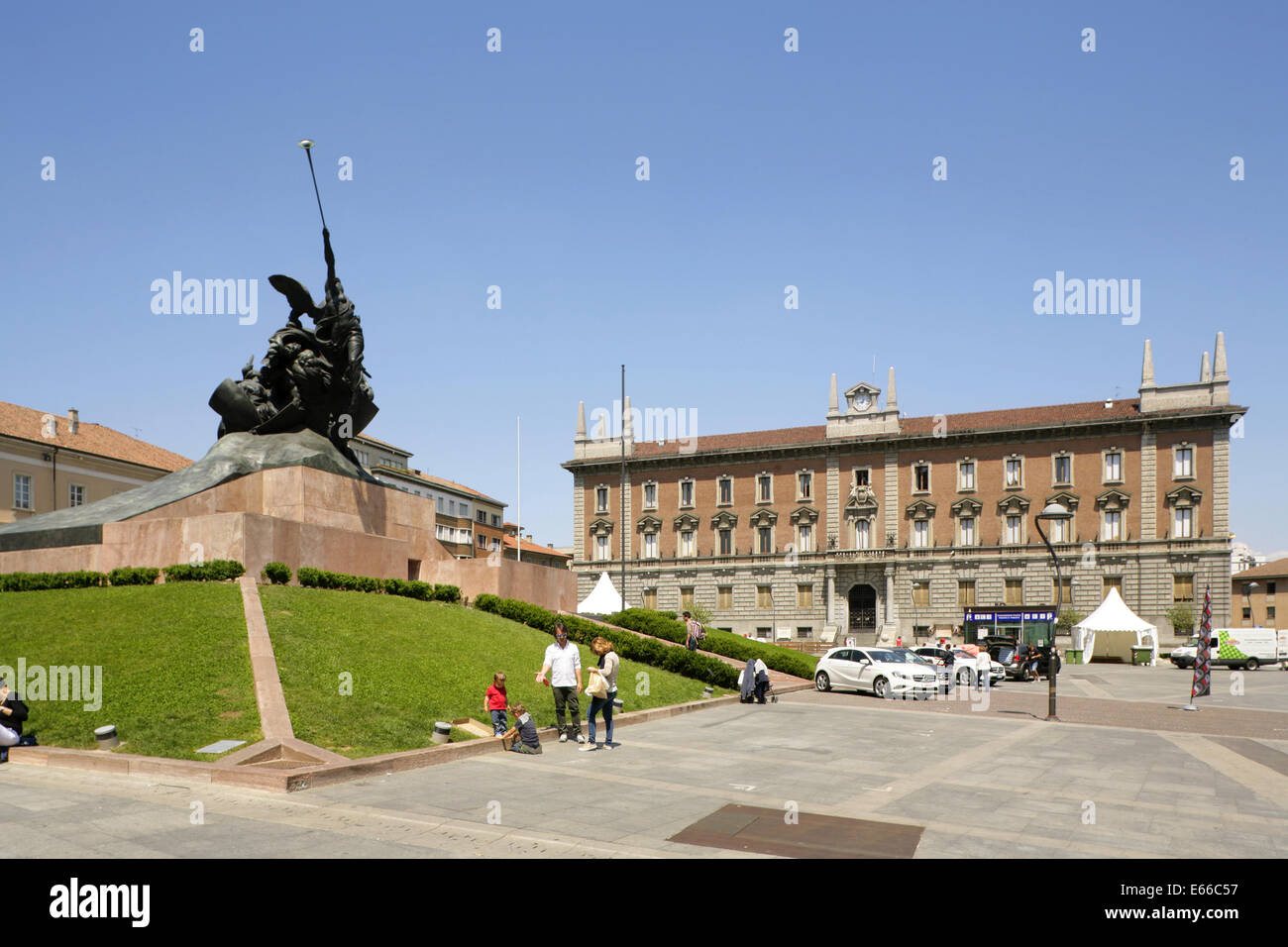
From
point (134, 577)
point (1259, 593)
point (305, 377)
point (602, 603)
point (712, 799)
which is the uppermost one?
point (305, 377)

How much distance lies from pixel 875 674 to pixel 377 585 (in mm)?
13737

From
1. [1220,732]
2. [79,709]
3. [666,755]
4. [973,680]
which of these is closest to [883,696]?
[973,680]

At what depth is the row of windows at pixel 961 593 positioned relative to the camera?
61.9m

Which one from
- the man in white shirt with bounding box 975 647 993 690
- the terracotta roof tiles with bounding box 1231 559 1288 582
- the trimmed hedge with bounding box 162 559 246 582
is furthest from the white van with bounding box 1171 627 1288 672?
the terracotta roof tiles with bounding box 1231 559 1288 582

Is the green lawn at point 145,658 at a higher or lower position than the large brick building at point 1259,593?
higher

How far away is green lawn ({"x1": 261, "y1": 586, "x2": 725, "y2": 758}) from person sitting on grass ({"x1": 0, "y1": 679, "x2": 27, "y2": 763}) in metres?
3.30

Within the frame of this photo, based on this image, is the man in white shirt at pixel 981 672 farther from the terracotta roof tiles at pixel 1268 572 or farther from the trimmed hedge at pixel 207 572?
the terracotta roof tiles at pixel 1268 572

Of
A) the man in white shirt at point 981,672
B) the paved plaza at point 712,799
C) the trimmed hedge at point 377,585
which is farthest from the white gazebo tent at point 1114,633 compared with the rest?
the trimmed hedge at point 377,585

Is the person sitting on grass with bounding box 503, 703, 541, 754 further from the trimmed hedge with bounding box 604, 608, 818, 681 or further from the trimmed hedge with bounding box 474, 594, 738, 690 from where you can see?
the trimmed hedge with bounding box 604, 608, 818, 681

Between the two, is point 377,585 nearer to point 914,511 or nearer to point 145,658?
point 145,658

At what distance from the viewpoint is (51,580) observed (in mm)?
21328

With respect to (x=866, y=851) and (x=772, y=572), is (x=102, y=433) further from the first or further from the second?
(x=866, y=851)

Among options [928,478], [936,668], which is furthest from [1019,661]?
[928,478]

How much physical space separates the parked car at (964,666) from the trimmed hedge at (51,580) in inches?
934
